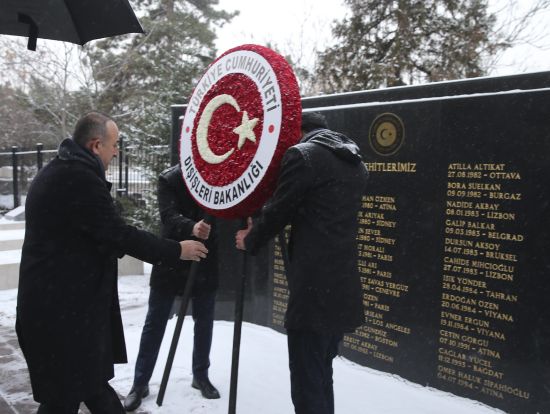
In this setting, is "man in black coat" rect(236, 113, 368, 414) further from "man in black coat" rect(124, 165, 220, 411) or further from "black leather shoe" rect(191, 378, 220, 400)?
→ "black leather shoe" rect(191, 378, 220, 400)

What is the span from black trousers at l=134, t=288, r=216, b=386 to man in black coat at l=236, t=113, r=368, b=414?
1.34 m

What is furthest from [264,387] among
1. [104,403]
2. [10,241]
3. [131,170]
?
[10,241]

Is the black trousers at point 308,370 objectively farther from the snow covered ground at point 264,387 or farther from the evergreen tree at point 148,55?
the evergreen tree at point 148,55

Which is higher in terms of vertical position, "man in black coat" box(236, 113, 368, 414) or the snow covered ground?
"man in black coat" box(236, 113, 368, 414)

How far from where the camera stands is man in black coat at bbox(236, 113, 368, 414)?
247cm

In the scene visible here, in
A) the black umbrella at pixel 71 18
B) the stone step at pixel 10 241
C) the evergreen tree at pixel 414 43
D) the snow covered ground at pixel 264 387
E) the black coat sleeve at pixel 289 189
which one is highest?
the evergreen tree at pixel 414 43

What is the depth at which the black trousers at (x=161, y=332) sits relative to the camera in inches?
143

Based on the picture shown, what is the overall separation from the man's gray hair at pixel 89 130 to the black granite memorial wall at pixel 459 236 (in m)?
2.37

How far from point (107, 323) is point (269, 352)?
2.37 metres

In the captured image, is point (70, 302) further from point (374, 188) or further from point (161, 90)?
point (161, 90)

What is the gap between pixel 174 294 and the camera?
3717 mm

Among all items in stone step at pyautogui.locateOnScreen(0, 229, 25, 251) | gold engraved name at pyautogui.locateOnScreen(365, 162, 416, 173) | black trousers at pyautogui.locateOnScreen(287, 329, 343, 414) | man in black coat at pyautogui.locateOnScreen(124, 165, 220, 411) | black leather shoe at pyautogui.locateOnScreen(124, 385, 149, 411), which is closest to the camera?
black trousers at pyautogui.locateOnScreen(287, 329, 343, 414)

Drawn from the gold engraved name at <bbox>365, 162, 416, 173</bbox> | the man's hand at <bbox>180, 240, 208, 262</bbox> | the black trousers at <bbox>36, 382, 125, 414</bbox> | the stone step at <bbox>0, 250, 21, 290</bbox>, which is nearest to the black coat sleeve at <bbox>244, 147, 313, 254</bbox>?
the man's hand at <bbox>180, 240, 208, 262</bbox>

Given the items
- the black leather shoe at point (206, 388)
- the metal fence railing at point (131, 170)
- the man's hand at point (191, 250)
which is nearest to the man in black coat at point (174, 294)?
the black leather shoe at point (206, 388)
